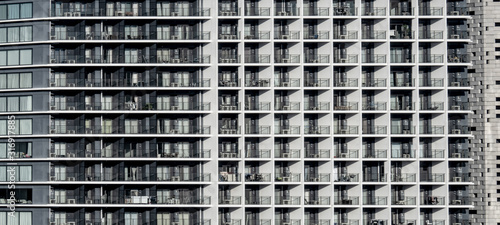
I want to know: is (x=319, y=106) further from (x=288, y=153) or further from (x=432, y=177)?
(x=432, y=177)

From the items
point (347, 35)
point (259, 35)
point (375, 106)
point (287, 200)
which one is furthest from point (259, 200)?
point (347, 35)

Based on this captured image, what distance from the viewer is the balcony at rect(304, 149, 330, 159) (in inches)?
5305

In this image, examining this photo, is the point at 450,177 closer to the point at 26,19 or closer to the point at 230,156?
the point at 230,156

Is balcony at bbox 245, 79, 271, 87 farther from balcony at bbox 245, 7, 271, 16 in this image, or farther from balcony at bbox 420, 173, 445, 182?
balcony at bbox 420, 173, 445, 182

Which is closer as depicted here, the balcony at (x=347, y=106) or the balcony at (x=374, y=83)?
the balcony at (x=347, y=106)

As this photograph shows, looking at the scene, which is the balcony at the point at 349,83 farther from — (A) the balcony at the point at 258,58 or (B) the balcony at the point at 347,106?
(A) the balcony at the point at 258,58

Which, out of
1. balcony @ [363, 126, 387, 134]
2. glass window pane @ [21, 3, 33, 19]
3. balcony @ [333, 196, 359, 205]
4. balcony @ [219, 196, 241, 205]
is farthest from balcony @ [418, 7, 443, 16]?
glass window pane @ [21, 3, 33, 19]

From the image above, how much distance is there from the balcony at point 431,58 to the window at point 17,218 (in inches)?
2407

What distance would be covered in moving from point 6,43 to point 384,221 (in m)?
60.4

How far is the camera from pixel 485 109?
170m

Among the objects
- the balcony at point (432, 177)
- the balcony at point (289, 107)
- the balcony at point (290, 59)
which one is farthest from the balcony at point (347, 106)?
the balcony at point (432, 177)

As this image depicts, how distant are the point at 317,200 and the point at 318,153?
6779mm

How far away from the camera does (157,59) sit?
136 meters

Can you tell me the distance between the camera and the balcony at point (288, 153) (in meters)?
134
